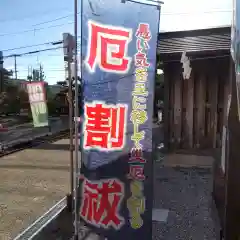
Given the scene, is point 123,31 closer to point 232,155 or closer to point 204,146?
point 232,155

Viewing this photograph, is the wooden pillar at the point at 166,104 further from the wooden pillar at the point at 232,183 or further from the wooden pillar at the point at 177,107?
the wooden pillar at the point at 232,183

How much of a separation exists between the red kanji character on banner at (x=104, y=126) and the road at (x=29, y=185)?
11.7 ft

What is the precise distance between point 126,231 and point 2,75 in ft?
129

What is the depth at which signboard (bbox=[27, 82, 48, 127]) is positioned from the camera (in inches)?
635

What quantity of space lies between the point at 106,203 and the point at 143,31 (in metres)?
2.88

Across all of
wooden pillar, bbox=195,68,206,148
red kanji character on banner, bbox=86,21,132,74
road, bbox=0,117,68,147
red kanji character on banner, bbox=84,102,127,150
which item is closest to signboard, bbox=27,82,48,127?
road, bbox=0,117,68,147

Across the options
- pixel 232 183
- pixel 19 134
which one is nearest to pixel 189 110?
pixel 232 183

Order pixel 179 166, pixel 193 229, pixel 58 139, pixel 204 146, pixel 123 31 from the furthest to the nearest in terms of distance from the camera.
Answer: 1. pixel 58 139
2. pixel 204 146
3. pixel 179 166
4. pixel 193 229
5. pixel 123 31

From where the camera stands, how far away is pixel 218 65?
12.4m

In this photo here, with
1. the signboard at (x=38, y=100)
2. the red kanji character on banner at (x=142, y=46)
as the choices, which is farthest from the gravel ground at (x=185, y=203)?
the signboard at (x=38, y=100)

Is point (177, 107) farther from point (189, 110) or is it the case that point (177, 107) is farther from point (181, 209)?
point (181, 209)

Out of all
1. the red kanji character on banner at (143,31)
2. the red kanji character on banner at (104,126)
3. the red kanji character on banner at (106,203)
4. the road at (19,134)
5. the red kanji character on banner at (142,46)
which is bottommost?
the road at (19,134)

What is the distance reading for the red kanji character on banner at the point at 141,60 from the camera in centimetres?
465

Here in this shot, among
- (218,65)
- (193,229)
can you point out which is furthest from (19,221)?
(218,65)
